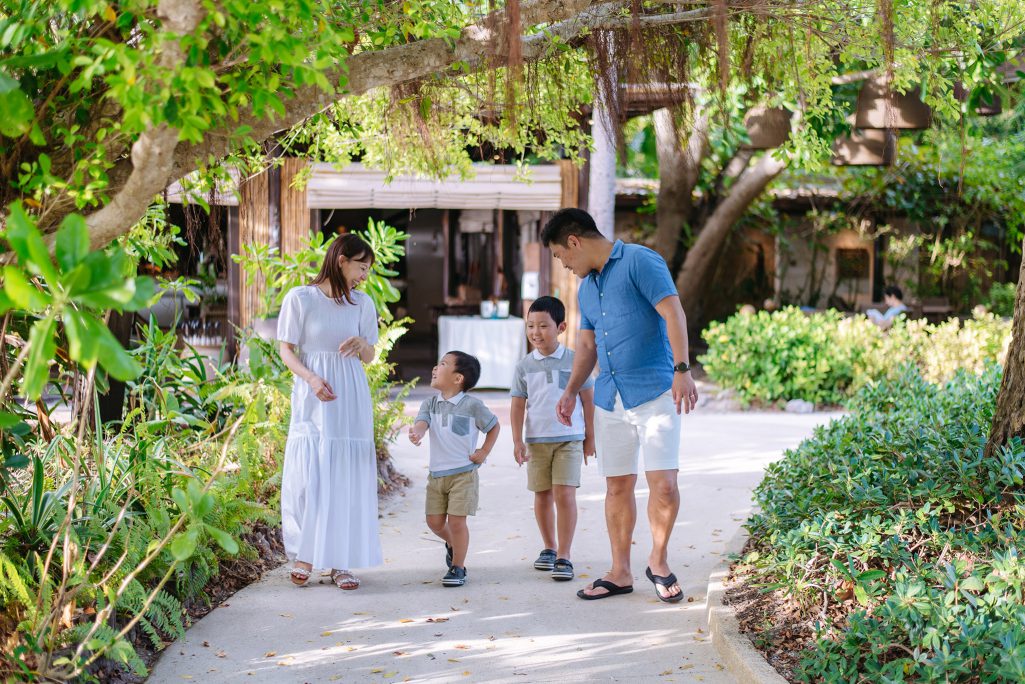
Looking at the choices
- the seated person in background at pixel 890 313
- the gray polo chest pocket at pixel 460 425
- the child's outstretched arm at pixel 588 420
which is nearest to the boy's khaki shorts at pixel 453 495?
the gray polo chest pocket at pixel 460 425

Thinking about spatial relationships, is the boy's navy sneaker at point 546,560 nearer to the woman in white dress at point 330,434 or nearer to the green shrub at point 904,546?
the woman in white dress at point 330,434

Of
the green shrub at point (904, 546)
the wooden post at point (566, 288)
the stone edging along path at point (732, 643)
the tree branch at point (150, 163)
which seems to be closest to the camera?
the tree branch at point (150, 163)

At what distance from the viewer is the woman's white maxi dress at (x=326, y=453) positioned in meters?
4.93

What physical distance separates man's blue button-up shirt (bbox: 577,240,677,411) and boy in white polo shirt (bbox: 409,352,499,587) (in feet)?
2.22

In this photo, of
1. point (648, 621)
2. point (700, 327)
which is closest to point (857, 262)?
point (700, 327)

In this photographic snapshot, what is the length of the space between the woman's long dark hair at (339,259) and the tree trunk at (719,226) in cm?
967

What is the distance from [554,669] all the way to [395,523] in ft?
8.97

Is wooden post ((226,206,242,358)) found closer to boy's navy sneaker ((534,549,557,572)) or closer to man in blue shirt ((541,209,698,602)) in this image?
boy's navy sneaker ((534,549,557,572))

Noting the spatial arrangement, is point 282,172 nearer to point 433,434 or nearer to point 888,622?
point 433,434

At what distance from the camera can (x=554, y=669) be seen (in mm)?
3926

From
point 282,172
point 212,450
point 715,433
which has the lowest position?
point 715,433

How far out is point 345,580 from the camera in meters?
5.00

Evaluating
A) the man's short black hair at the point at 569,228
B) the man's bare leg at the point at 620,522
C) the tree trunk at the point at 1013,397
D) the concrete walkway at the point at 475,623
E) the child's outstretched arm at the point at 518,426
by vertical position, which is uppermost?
the man's short black hair at the point at 569,228

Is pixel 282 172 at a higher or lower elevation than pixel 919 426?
higher
